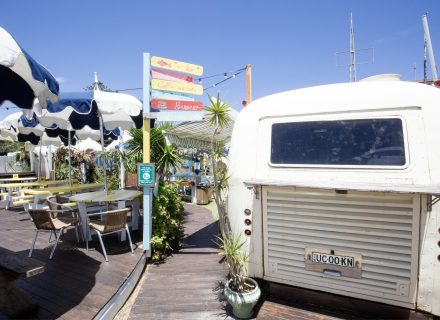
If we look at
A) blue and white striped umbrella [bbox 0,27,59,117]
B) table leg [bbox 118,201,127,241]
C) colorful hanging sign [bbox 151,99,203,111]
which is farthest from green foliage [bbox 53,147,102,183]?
blue and white striped umbrella [bbox 0,27,59,117]

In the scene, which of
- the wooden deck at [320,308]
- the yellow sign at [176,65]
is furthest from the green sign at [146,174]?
the wooden deck at [320,308]

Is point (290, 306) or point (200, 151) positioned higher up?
point (200, 151)

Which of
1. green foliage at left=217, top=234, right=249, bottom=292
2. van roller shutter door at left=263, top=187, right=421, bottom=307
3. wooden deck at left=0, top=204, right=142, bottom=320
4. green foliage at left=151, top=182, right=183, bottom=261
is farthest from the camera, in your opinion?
green foliage at left=151, top=182, right=183, bottom=261

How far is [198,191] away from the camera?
1159cm

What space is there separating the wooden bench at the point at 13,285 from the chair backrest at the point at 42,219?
1.41 meters

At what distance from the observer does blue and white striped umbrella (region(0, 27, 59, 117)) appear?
2.66m

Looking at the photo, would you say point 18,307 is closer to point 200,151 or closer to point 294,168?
point 294,168

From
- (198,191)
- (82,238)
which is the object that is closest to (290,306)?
(82,238)

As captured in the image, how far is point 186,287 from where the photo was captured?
13.7ft

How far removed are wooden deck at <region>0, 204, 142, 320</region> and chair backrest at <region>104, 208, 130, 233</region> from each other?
531mm

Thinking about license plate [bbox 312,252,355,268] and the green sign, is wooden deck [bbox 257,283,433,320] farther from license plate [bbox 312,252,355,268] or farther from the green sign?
the green sign

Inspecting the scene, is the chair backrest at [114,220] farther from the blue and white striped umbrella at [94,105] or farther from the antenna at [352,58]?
the antenna at [352,58]

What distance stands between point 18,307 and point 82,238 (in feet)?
8.84

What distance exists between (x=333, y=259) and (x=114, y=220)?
373cm
